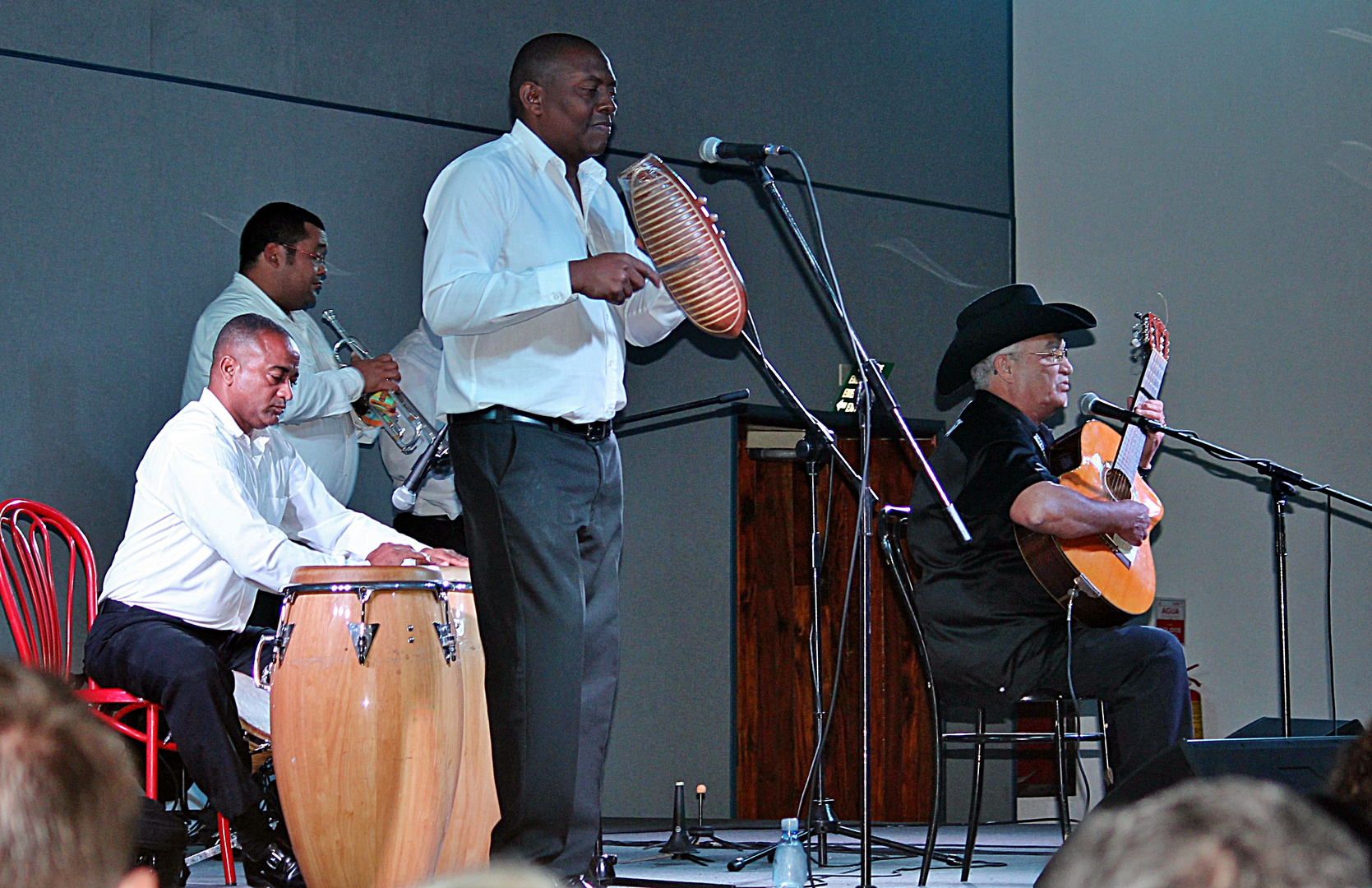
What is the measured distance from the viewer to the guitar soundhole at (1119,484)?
3998 millimetres

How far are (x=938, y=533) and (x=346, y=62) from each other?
2.85m

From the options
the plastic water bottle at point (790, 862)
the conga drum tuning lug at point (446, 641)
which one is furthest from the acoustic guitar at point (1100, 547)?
the conga drum tuning lug at point (446, 641)

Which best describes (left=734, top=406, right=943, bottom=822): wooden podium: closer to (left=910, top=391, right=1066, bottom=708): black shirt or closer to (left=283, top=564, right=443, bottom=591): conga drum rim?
(left=910, top=391, right=1066, bottom=708): black shirt

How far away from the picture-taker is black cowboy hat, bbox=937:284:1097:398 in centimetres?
398

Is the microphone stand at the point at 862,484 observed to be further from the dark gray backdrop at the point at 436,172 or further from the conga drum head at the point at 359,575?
the dark gray backdrop at the point at 436,172

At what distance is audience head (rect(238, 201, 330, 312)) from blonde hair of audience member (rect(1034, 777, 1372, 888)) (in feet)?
13.9

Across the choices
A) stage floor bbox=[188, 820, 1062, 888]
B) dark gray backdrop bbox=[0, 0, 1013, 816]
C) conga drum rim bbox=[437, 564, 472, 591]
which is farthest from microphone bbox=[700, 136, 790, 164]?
dark gray backdrop bbox=[0, 0, 1013, 816]

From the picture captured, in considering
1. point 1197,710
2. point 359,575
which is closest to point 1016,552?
point 359,575

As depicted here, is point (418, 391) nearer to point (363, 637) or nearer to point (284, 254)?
point (284, 254)

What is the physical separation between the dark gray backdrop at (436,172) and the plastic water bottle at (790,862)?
197 cm

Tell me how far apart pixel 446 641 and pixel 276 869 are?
34.1 inches

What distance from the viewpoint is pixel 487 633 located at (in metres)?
2.69

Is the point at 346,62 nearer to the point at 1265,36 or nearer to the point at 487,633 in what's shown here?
the point at 487,633

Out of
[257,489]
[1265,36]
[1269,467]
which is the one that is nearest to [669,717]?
[257,489]
